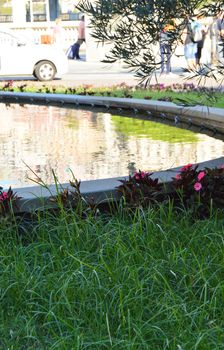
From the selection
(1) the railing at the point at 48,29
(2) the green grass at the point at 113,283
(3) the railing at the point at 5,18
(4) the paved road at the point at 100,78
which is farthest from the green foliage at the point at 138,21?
(3) the railing at the point at 5,18

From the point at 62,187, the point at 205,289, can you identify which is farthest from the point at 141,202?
the point at 205,289

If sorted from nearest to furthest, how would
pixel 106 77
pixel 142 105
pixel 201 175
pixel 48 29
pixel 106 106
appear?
pixel 201 175 → pixel 142 105 → pixel 106 106 → pixel 106 77 → pixel 48 29

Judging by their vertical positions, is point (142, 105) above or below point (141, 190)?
below

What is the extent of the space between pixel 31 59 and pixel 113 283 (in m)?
20.9

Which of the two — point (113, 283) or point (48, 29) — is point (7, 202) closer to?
point (113, 283)

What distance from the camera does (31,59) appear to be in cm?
2481

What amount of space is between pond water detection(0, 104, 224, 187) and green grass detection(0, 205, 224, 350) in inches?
82.6

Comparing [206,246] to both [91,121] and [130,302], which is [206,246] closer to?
[130,302]

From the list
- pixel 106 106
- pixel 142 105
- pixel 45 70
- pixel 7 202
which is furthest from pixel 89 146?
pixel 45 70

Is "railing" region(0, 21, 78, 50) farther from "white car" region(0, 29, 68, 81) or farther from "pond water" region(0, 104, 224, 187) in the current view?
"pond water" region(0, 104, 224, 187)

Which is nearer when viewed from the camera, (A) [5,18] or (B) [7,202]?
(B) [7,202]

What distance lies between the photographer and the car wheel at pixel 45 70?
24797 mm

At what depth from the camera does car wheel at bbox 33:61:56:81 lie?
24797mm

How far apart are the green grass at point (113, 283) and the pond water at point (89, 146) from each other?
2.10 meters
